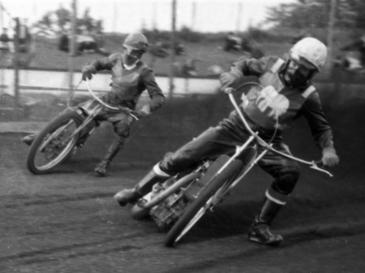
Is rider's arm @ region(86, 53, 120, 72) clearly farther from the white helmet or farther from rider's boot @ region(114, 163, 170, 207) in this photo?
the white helmet

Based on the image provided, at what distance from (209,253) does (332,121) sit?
3767mm

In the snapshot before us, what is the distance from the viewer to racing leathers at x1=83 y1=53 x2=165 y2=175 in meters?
8.38

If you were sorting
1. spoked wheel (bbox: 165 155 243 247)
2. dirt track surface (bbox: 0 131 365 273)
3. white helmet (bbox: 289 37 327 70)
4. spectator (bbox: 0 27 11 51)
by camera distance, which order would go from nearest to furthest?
dirt track surface (bbox: 0 131 365 273) < spoked wheel (bbox: 165 155 243 247) < white helmet (bbox: 289 37 327 70) < spectator (bbox: 0 27 11 51)

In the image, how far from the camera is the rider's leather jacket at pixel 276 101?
615 cm

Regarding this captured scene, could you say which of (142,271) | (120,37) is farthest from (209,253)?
(120,37)

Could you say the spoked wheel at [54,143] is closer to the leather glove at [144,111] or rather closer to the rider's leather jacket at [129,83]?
the rider's leather jacket at [129,83]

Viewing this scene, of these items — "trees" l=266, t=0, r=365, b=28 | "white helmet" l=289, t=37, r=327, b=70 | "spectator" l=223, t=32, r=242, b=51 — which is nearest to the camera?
"white helmet" l=289, t=37, r=327, b=70

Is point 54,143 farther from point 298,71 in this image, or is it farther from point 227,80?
point 298,71

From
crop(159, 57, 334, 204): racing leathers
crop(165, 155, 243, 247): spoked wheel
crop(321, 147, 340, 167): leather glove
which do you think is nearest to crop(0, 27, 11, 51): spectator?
crop(159, 57, 334, 204): racing leathers

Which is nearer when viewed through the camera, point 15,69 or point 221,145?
point 221,145

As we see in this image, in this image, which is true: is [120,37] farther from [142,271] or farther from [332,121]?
[142,271]

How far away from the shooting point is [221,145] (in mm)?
6301

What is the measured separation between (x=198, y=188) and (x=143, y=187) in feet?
1.97

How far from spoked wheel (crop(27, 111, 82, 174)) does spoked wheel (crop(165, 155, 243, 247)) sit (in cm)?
272
